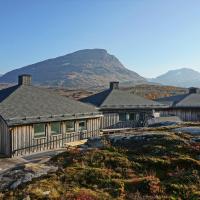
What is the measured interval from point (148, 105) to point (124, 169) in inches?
1016

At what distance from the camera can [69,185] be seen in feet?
35.5

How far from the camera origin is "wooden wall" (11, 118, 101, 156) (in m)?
23.2

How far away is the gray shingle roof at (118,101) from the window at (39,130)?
35.1 feet

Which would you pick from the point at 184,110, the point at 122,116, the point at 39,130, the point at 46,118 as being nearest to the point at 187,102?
the point at 184,110

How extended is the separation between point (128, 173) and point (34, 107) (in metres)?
15.6

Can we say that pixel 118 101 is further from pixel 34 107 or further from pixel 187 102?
pixel 34 107

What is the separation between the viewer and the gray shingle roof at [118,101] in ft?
117

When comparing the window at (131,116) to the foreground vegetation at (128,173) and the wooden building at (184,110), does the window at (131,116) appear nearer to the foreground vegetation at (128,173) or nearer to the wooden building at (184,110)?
the wooden building at (184,110)

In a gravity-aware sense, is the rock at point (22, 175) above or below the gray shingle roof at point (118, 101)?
below

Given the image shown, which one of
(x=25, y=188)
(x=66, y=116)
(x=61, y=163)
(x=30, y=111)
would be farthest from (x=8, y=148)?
(x=25, y=188)

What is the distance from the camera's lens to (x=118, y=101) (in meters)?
36.9

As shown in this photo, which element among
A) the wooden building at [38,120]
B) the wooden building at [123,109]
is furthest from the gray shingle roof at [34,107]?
the wooden building at [123,109]

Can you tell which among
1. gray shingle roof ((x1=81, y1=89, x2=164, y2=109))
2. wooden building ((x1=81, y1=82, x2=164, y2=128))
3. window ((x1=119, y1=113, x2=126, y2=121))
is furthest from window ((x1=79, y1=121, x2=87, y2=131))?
window ((x1=119, y1=113, x2=126, y2=121))

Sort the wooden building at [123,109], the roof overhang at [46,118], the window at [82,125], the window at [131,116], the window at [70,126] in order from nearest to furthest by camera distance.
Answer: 1. the roof overhang at [46,118]
2. the window at [70,126]
3. the window at [82,125]
4. the wooden building at [123,109]
5. the window at [131,116]
